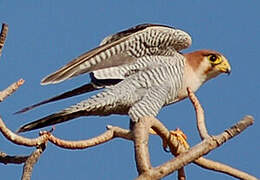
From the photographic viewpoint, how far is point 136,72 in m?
6.83

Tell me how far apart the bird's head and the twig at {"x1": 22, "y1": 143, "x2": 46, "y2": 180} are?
3517 millimetres

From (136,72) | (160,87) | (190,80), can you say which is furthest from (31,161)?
(190,80)

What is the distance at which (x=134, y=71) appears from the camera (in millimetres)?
6832

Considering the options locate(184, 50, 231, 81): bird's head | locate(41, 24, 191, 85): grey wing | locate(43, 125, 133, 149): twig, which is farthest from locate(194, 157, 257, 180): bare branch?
locate(184, 50, 231, 81): bird's head

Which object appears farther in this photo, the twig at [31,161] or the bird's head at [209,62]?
the bird's head at [209,62]

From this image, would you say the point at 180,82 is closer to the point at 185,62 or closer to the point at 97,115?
the point at 185,62

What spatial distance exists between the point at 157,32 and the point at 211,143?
301 centimetres

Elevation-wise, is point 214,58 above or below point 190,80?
above

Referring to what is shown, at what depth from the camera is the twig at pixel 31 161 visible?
382cm

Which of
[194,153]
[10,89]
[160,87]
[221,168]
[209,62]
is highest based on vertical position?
[209,62]

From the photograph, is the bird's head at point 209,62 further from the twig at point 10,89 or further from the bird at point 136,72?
the twig at point 10,89

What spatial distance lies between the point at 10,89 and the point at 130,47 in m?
2.88

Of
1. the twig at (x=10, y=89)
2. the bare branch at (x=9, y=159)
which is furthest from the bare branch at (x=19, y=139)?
the bare branch at (x=9, y=159)

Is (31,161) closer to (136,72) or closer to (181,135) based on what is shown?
(181,135)
